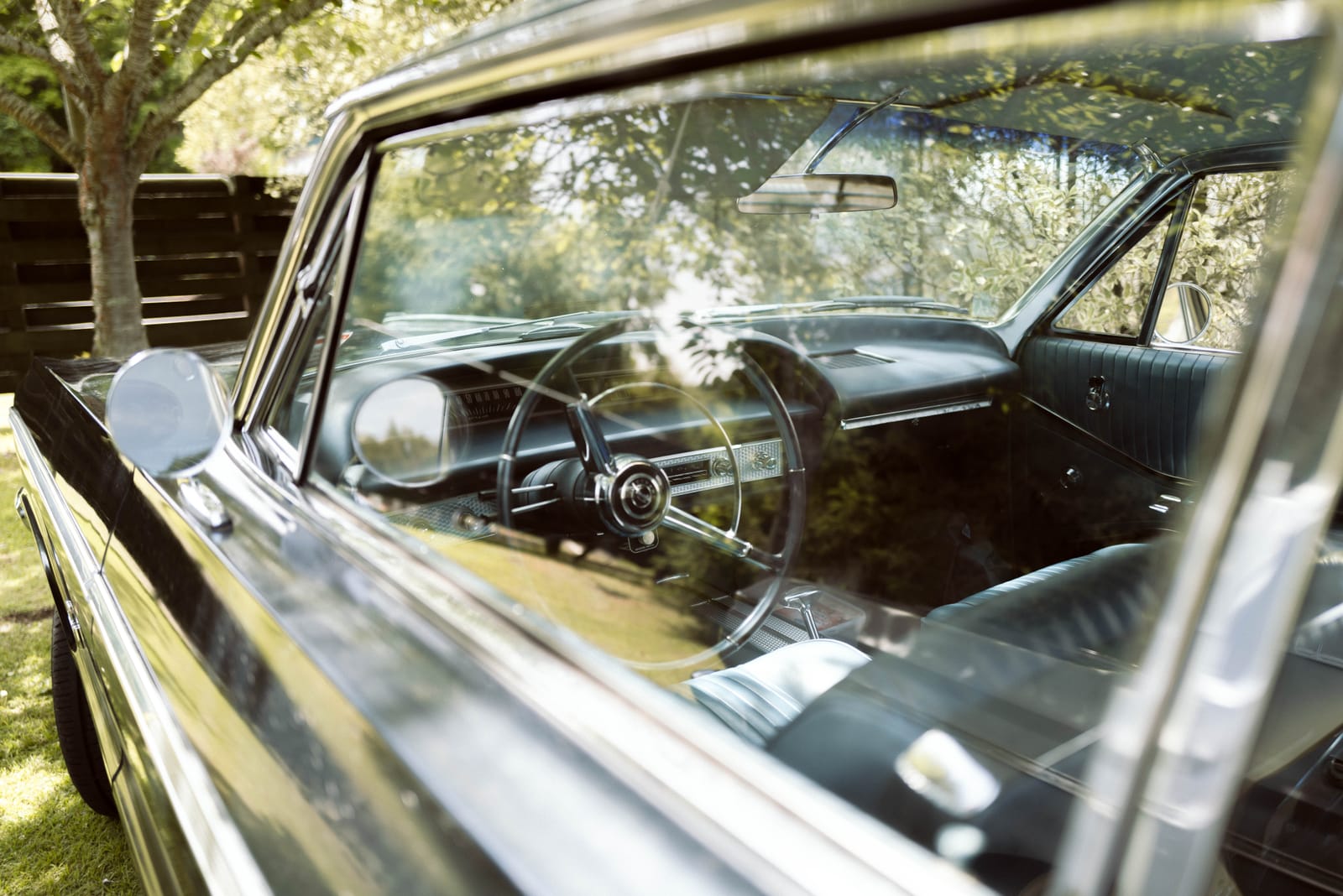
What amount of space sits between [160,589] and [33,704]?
2675 millimetres

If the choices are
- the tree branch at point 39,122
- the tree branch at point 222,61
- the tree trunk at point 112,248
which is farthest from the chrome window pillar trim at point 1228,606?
the tree branch at point 39,122

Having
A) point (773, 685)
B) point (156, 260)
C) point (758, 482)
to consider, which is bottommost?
point (773, 685)

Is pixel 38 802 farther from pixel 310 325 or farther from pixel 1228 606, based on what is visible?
pixel 1228 606

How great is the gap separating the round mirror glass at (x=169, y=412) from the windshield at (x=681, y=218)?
0.25 meters

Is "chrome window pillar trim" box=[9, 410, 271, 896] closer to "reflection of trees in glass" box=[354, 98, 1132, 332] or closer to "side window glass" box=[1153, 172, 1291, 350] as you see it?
"reflection of trees in glass" box=[354, 98, 1132, 332]

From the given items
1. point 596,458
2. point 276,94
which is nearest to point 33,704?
point 596,458

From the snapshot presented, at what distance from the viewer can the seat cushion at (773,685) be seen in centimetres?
125

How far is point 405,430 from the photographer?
Result: 1.70 meters

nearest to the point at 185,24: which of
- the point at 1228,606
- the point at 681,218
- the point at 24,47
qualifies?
the point at 24,47

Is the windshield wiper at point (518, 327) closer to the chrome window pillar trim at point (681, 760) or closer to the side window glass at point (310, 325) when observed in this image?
→ the side window glass at point (310, 325)

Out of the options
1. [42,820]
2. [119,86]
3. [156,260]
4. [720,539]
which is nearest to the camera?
[720,539]

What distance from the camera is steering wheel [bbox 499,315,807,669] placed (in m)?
1.78

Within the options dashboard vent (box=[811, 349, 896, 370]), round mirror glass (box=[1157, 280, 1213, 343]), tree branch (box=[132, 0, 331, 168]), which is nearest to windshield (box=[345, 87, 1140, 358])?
dashboard vent (box=[811, 349, 896, 370])

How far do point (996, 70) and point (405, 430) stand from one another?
1045 millimetres
